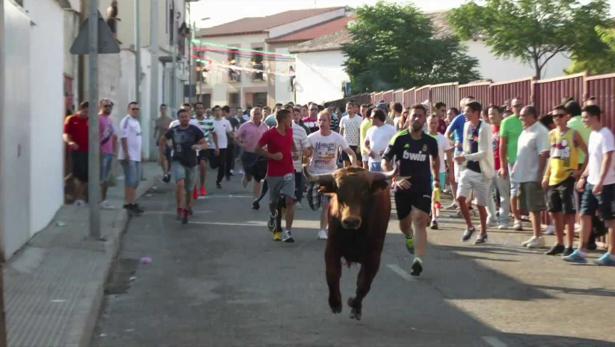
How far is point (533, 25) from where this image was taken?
53719 millimetres

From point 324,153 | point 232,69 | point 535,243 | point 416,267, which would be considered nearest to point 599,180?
point 535,243

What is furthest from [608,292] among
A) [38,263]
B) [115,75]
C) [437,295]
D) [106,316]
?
[115,75]

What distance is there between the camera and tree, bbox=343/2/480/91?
59562 millimetres

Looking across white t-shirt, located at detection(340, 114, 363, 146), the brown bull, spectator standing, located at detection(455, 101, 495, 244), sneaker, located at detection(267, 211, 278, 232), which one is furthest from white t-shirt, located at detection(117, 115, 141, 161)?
the brown bull

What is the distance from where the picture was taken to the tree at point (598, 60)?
5131 centimetres

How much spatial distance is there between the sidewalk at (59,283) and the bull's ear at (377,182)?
2623mm

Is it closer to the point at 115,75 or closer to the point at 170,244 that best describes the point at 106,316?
the point at 170,244

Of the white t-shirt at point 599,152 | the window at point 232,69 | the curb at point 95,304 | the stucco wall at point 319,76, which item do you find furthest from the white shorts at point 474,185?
the window at point 232,69

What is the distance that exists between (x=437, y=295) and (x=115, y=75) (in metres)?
20.0

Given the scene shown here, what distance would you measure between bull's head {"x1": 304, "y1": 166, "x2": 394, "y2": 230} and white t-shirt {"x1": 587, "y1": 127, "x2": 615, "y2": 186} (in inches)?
163

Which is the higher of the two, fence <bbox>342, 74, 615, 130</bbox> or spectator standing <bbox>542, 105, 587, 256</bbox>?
fence <bbox>342, 74, 615, 130</bbox>

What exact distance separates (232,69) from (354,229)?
81.7 meters

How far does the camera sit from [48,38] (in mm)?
17000

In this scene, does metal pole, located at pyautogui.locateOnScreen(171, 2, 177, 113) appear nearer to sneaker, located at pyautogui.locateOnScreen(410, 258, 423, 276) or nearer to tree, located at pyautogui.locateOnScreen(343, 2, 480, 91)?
tree, located at pyautogui.locateOnScreen(343, 2, 480, 91)
